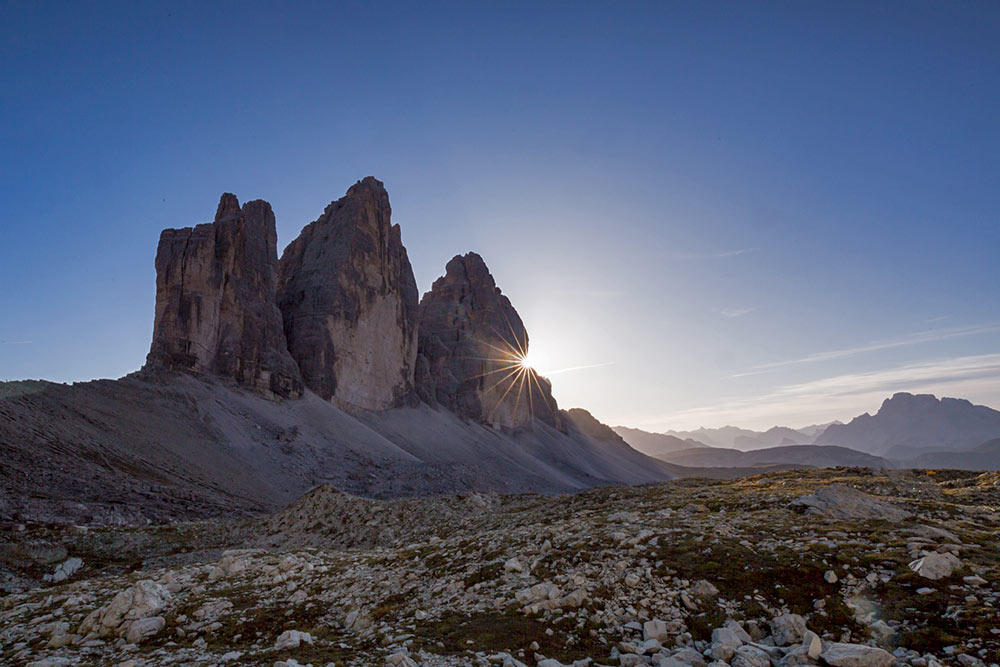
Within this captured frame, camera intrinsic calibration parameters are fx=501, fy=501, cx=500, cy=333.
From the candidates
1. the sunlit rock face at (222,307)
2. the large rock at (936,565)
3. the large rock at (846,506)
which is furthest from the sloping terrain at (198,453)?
the large rock at (936,565)

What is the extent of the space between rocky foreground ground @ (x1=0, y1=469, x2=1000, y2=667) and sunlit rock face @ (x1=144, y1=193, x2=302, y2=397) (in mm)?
64133

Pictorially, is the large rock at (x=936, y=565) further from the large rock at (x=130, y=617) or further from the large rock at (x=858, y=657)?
the large rock at (x=130, y=617)

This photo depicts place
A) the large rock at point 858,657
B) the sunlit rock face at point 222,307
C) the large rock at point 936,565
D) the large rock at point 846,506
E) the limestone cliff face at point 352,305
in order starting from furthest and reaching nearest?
1. the limestone cliff face at point 352,305
2. the sunlit rock face at point 222,307
3. the large rock at point 846,506
4. the large rock at point 936,565
5. the large rock at point 858,657

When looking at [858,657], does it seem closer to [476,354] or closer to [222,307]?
[222,307]

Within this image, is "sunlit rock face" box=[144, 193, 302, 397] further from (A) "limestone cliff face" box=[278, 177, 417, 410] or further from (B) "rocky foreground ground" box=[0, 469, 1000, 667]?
(B) "rocky foreground ground" box=[0, 469, 1000, 667]

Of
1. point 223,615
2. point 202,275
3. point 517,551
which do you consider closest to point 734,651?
point 517,551

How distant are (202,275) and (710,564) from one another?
265 feet

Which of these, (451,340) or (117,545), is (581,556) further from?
(451,340)

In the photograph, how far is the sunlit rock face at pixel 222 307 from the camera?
7125 cm

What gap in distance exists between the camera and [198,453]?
5353cm

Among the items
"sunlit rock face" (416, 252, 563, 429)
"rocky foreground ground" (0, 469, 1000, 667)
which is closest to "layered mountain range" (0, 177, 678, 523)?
"sunlit rock face" (416, 252, 563, 429)

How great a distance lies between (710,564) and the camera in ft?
34.9

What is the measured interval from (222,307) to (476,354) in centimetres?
7398

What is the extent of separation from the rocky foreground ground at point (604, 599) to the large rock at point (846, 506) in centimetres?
7
